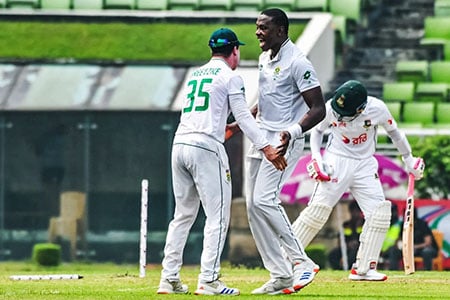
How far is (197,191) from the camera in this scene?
15.0 meters

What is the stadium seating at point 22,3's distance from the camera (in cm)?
3128

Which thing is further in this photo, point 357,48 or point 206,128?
point 357,48

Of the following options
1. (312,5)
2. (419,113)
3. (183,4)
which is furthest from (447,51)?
(183,4)

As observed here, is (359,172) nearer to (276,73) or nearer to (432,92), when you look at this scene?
(276,73)

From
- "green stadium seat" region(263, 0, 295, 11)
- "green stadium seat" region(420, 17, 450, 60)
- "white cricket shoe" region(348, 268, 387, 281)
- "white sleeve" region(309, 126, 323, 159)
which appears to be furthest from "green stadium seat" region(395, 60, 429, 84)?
"white cricket shoe" region(348, 268, 387, 281)

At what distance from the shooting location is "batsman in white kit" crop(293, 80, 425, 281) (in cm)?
1744

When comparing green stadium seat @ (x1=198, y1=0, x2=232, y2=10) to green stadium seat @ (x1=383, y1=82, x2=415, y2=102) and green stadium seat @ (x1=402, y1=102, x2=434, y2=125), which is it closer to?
green stadium seat @ (x1=383, y1=82, x2=415, y2=102)

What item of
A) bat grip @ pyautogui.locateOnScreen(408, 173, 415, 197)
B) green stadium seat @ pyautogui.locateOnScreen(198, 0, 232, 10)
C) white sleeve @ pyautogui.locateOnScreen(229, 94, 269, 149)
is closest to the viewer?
white sleeve @ pyautogui.locateOnScreen(229, 94, 269, 149)

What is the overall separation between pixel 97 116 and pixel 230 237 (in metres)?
3.25

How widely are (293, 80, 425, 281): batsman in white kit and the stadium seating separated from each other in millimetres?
14204

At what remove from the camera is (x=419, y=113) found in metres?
28.3

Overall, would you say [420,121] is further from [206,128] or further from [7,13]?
[206,128]

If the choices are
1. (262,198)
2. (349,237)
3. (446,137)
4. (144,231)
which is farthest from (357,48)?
(262,198)

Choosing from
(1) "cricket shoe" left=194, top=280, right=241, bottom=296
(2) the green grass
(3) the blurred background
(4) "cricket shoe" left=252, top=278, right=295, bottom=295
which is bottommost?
(3) the blurred background
